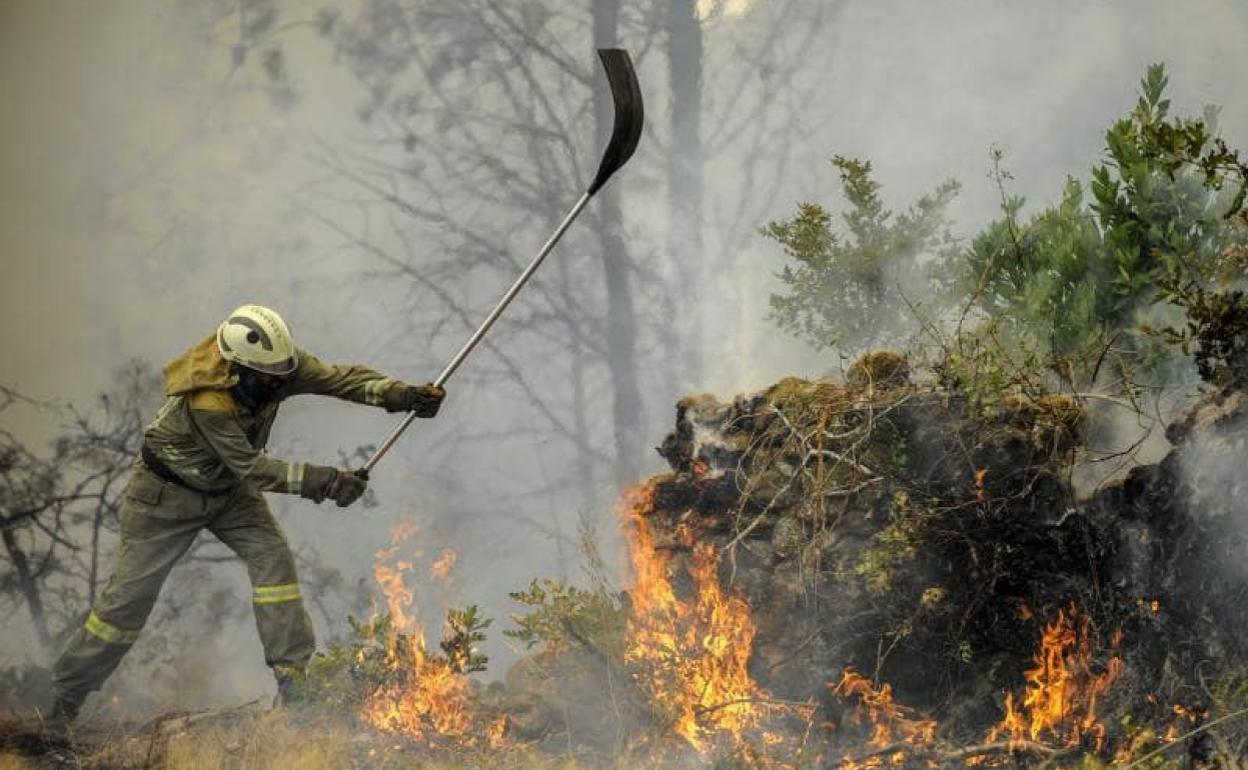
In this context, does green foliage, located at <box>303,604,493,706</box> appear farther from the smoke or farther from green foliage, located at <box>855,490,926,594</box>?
the smoke

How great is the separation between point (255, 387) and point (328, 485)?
79 centimetres

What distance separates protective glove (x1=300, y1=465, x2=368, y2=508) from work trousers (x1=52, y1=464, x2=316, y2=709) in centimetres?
91

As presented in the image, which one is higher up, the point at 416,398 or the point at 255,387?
the point at 255,387

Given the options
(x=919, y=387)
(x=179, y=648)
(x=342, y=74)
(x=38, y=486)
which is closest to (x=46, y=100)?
(x=342, y=74)

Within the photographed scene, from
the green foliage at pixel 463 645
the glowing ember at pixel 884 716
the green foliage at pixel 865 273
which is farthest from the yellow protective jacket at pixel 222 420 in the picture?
the green foliage at pixel 865 273

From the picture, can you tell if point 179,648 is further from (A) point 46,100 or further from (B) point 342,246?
(A) point 46,100

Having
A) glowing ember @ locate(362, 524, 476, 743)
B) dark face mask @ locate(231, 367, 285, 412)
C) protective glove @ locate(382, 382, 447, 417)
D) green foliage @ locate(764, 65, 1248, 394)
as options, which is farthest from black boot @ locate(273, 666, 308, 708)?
green foliage @ locate(764, 65, 1248, 394)

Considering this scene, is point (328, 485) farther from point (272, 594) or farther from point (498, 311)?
point (498, 311)

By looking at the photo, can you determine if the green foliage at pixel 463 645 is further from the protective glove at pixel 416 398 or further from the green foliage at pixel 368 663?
the protective glove at pixel 416 398

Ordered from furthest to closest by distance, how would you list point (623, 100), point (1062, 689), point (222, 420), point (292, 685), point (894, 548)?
point (292, 685), point (222, 420), point (623, 100), point (894, 548), point (1062, 689)

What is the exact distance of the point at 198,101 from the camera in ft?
42.8

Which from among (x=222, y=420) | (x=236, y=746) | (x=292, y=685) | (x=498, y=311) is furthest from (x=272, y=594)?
(x=498, y=311)

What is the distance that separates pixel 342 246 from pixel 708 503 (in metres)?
7.86

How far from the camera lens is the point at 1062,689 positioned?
567 cm
